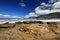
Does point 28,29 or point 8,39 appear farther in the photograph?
point 28,29

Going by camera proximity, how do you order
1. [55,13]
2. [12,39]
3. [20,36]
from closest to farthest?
[12,39]
[20,36]
[55,13]

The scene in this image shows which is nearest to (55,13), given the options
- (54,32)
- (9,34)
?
(54,32)

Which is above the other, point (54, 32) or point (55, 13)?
point (55, 13)

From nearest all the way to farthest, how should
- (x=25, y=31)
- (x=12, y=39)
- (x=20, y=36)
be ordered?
(x=12, y=39) < (x=20, y=36) < (x=25, y=31)

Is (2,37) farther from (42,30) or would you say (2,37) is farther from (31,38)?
(42,30)

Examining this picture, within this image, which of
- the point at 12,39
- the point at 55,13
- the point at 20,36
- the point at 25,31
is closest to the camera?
the point at 12,39

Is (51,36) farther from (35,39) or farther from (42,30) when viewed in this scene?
(35,39)

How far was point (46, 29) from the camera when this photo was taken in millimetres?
4391

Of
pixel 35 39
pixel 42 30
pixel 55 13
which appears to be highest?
pixel 55 13

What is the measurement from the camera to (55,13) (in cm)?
1291

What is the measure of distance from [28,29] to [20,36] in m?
0.46

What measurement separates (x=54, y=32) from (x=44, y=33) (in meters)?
0.46

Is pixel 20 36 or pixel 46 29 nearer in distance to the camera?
pixel 20 36

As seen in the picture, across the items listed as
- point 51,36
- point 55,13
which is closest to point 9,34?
point 51,36
